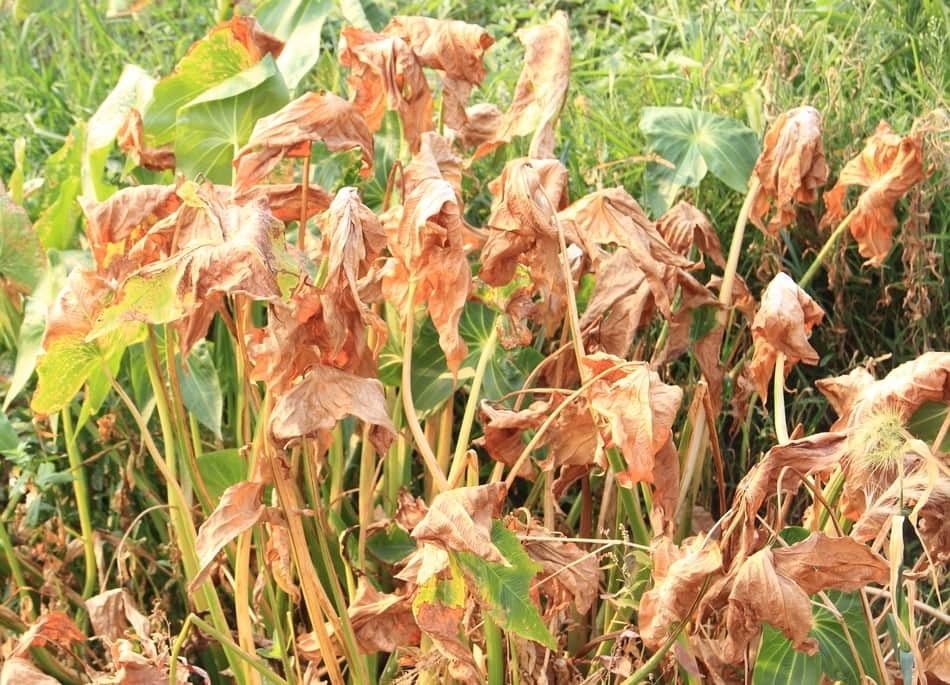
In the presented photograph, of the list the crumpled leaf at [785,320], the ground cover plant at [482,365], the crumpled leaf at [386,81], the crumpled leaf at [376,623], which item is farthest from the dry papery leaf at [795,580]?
the crumpled leaf at [386,81]

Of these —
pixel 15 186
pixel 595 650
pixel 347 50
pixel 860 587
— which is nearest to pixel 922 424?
pixel 860 587

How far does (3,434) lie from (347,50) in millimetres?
541

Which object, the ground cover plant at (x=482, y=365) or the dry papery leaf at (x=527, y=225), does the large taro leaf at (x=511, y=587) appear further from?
the dry papery leaf at (x=527, y=225)

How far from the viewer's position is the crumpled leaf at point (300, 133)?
1168 millimetres

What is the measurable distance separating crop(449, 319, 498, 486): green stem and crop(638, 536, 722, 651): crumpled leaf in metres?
0.22

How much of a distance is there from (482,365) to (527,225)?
197 mm

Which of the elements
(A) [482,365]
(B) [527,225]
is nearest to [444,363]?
(A) [482,365]

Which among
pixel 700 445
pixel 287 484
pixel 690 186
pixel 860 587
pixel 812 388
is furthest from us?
pixel 812 388

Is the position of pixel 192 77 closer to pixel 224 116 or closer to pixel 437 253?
pixel 224 116

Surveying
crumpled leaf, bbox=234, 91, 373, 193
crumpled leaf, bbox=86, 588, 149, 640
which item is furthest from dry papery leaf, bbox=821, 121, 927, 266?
crumpled leaf, bbox=86, 588, 149, 640

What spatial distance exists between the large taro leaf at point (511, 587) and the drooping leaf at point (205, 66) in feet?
2.14

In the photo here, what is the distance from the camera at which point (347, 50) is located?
1.34 metres

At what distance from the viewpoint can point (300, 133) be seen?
1.16 metres

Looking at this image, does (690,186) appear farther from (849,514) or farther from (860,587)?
(860,587)
